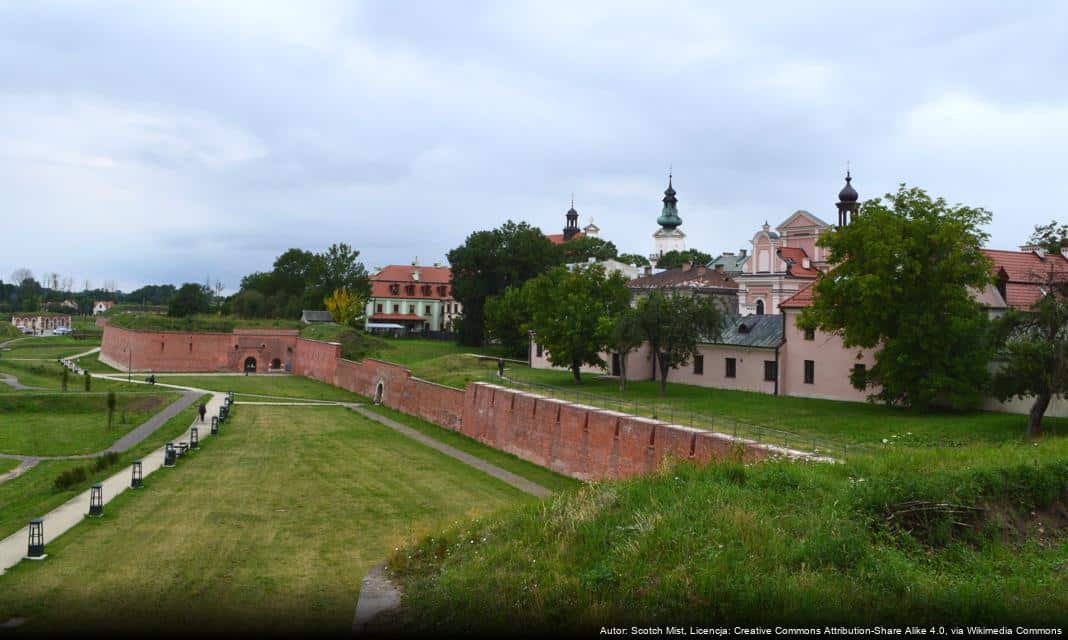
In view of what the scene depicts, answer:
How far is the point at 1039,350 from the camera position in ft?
61.7

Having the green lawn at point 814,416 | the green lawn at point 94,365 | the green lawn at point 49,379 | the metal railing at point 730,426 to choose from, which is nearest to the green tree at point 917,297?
the green lawn at point 814,416

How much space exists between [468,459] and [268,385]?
29221 mm

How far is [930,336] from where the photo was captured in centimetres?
2375

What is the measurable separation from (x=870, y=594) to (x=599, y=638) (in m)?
3.00

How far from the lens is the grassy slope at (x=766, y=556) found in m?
9.41

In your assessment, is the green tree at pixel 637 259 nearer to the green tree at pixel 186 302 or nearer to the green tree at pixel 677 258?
the green tree at pixel 677 258

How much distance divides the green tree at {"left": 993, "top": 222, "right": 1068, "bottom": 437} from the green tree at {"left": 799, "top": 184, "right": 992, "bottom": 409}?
2.41m

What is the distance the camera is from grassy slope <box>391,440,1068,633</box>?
9.41 m

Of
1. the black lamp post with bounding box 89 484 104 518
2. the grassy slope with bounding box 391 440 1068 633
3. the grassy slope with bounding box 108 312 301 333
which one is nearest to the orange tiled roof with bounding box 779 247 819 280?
the grassy slope with bounding box 108 312 301 333

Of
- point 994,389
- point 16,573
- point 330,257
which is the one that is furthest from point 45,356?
point 994,389

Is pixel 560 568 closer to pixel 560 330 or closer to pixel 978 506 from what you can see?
pixel 978 506

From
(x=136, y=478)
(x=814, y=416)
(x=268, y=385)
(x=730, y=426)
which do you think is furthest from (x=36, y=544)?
(x=268, y=385)

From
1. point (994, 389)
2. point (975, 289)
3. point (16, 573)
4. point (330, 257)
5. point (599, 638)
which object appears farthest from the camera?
point (330, 257)

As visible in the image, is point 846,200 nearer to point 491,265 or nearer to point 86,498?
point 491,265
